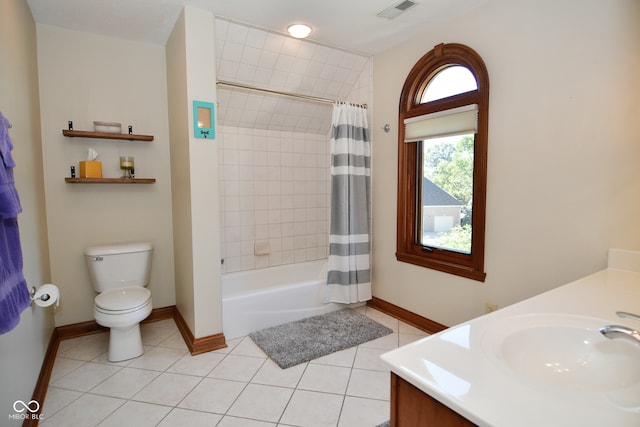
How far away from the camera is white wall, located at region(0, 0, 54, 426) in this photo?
4.91 feet

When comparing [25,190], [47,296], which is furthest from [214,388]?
[25,190]

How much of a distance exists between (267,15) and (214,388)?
2.41m

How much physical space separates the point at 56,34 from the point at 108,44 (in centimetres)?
32

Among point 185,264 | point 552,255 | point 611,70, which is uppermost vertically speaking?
point 611,70

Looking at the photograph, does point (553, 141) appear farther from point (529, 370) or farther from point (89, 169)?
point (89, 169)

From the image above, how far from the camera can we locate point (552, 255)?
1.94 metres

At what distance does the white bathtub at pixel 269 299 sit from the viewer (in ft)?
8.63

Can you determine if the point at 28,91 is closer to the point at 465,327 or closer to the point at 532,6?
the point at 465,327

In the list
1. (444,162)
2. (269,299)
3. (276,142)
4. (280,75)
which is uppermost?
(280,75)

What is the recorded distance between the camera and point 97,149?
270 cm

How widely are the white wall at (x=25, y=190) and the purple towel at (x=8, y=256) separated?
1.22ft

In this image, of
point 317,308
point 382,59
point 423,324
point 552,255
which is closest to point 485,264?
point 552,255

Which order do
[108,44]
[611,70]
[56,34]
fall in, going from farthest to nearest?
[108,44] → [56,34] → [611,70]

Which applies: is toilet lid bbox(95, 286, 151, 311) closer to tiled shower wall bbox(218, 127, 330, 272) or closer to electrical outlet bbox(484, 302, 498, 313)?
tiled shower wall bbox(218, 127, 330, 272)
